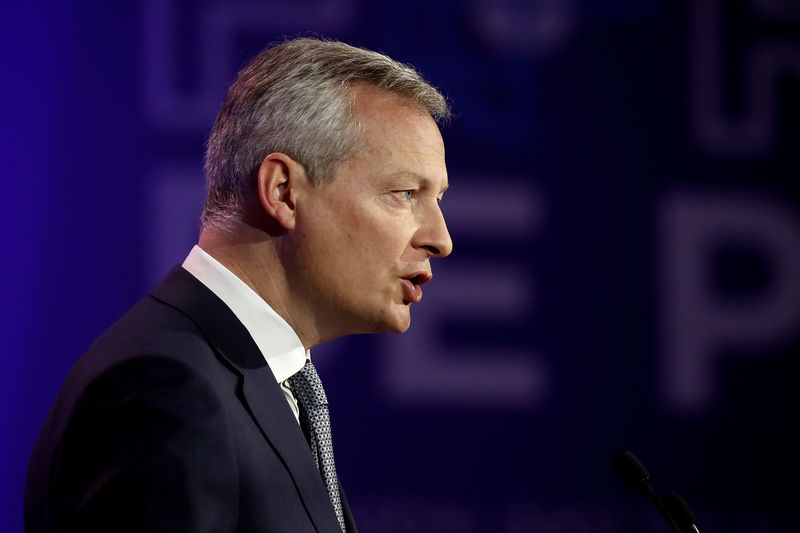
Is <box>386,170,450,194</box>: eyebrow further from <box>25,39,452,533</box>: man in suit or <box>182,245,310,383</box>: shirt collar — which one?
<box>182,245,310,383</box>: shirt collar

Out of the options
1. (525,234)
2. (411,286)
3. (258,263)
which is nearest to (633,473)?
(411,286)

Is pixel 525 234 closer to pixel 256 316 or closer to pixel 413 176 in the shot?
pixel 413 176

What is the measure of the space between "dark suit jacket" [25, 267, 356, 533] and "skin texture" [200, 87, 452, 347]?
4.5 inches

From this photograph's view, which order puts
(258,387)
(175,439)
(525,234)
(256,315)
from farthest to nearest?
1. (525,234)
2. (256,315)
3. (258,387)
4. (175,439)

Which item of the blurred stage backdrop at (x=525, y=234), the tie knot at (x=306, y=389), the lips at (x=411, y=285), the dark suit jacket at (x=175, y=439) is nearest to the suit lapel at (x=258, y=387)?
the dark suit jacket at (x=175, y=439)

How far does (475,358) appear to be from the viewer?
2.53 metres

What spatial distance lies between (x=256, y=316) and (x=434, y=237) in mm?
285

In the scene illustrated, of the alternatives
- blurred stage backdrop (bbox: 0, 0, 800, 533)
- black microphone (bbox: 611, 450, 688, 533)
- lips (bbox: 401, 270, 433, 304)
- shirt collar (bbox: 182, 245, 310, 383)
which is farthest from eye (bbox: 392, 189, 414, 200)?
blurred stage backdrop (bbox: 0, 0, 800, 533)

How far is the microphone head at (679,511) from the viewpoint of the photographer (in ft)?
4.16

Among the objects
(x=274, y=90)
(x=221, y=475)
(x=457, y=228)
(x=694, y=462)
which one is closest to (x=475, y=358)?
(x=457, y=228)

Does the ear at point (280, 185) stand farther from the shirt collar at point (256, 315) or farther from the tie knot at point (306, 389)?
the tie knot at point (306, 389)

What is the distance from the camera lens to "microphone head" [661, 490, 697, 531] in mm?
1269

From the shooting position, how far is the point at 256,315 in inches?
49.3

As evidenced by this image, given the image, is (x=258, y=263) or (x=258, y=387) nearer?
(x=258, y=387)
